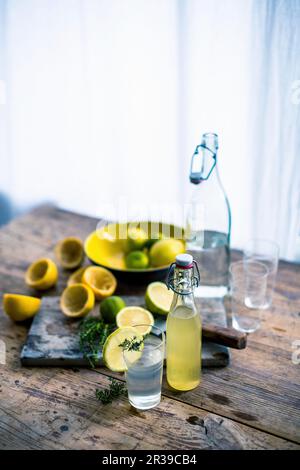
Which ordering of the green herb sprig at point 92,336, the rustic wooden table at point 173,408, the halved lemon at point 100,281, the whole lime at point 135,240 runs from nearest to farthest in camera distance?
the rustic wooden table at point 173,408 → the green herb sprig at point 92,336 → the halved lemon at point 100,281 → the whole lime at point 135,240

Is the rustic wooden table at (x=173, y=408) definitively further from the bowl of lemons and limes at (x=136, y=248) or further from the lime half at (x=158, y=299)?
the bowl of lemons and limes at (x=136, y=248)

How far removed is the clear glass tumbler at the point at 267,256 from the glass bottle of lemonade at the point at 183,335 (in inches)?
13.1

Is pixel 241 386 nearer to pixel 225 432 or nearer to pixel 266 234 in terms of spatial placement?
pixel 225 432

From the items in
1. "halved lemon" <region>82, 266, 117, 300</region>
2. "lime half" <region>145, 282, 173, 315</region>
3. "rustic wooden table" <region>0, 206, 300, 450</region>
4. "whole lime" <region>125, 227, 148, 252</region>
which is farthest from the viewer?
"whole lime" <region>125, 227, 148, 252</region>

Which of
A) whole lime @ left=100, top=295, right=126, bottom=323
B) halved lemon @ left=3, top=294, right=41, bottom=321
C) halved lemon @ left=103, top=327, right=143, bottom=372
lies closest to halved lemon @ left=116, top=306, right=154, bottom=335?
whole lime @ left=100, top=295, right=126, bottom=323

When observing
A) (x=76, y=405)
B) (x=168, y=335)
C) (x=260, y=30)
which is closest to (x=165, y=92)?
(x=260, y=30)

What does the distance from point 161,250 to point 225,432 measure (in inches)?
22.7

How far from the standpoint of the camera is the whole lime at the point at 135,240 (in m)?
1.46

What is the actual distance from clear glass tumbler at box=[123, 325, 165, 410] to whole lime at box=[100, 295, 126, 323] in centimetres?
20

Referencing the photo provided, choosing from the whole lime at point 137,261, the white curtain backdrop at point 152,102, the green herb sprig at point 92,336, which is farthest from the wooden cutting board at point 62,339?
the white curtain backdrop at point 152,102

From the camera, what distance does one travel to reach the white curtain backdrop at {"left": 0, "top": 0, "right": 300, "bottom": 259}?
1394 millimetres

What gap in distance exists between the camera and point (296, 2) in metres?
1.27

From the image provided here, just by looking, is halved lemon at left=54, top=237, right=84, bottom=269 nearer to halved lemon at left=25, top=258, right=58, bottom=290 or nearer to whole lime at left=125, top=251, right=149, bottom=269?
halved lemon at left=25, top=258, right=58, bottom=290
